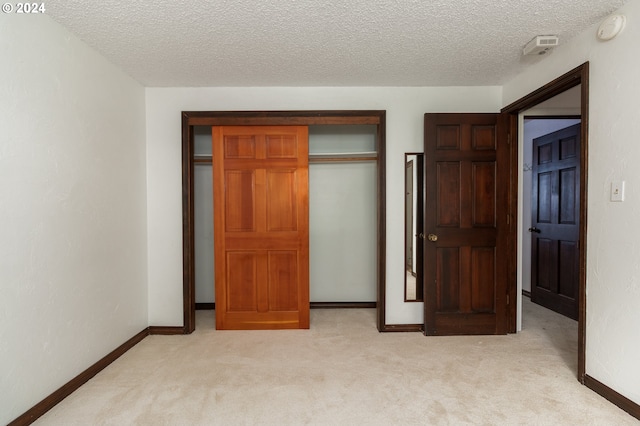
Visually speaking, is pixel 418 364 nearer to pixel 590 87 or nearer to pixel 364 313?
pixel 364 313

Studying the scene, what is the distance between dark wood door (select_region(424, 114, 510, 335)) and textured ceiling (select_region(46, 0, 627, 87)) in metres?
0.56

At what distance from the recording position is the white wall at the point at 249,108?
333 cm

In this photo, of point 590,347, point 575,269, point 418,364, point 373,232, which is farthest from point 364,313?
point 575,269

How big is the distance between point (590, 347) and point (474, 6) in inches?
94.9

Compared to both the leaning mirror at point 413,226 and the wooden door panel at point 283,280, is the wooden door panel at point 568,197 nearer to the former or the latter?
the leaning mirror at point 413,226

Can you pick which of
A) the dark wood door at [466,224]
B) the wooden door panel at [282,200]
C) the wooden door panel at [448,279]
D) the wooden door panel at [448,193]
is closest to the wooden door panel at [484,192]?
the dark wood door at [466,224]

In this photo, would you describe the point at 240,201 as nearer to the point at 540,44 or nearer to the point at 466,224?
the point at 466,224

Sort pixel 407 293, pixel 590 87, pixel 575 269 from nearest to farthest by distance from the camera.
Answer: pixel 590 87 → pixel 407 293 → pixel 575 269

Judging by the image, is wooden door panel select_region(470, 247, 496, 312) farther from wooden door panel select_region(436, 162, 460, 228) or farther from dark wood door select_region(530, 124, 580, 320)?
dark wood door select_region(530, 124, 580, 320)

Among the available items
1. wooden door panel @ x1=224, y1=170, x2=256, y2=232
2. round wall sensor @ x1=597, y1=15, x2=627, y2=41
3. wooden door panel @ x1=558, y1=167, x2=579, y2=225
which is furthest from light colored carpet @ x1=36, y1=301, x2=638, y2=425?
round wall sensor @ x1=597, y1=15, x2=627, y2=41

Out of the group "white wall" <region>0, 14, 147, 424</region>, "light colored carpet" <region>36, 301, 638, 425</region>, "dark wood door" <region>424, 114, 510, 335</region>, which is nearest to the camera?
"white wall" <region>0, 14, 147, 424</region>

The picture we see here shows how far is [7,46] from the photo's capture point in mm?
1825

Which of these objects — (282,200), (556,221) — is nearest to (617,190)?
(556,221)

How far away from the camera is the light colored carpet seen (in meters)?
1.97
